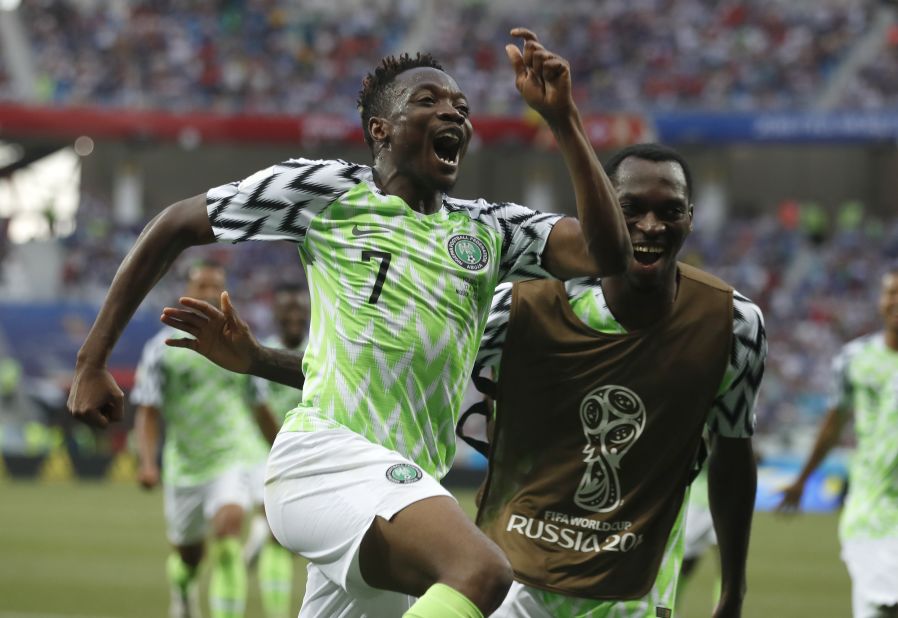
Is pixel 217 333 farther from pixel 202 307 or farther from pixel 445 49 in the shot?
pixel 445 49

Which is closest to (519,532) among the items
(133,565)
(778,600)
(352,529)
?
(352,529)

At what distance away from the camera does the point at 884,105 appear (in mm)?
33219

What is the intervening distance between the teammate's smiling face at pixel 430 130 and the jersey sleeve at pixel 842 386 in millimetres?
4791

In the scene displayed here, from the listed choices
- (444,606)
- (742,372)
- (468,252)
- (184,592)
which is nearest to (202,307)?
(468,252)

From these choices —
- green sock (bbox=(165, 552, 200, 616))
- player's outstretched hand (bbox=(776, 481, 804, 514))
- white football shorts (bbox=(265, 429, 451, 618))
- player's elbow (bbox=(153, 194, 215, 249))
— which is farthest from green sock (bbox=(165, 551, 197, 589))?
player's elbow (bbox=(153, 194, 215, 249))

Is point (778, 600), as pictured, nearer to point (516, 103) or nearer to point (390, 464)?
point (390, 464)

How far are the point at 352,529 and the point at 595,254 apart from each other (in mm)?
945

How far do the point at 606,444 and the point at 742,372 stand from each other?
1.61 feet

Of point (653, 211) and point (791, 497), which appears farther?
point (791, 497)

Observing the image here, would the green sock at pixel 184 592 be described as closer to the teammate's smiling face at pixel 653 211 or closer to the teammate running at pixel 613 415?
the teammate running at pixel 613 415

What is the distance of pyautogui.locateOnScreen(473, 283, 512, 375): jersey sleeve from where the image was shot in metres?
4.60

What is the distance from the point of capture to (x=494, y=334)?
460 centimetres

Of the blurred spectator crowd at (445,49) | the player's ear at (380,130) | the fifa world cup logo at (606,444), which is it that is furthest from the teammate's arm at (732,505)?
the blurred spectator crowd at (445,49)

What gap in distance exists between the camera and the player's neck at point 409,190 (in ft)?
13.7
